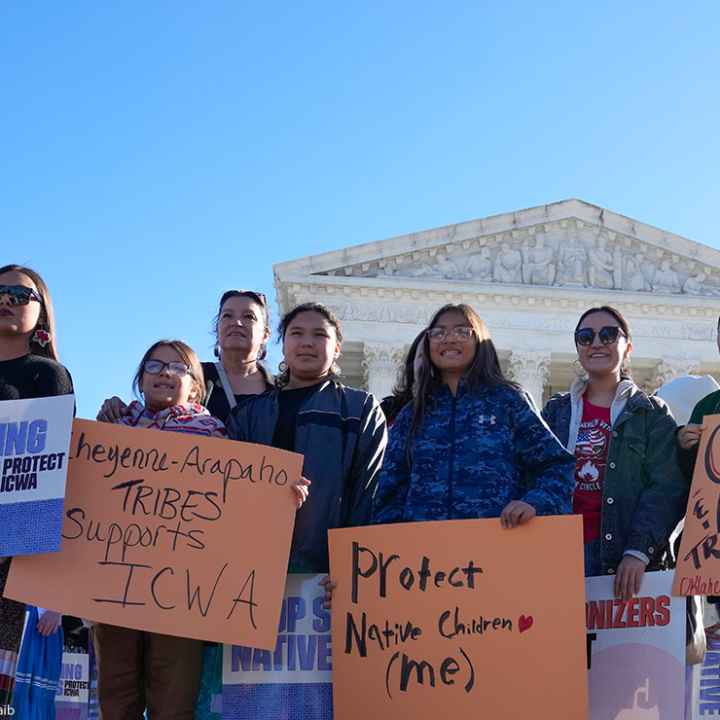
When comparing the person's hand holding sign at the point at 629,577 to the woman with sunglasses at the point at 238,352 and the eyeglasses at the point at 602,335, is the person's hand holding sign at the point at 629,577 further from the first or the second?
the woman with sunglasses at the point at 238,352

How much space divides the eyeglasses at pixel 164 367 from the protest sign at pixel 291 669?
0.99 meters

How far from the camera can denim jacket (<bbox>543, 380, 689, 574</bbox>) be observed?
4477 mm

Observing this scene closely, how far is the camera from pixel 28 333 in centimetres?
443

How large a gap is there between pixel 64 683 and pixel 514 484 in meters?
2.35

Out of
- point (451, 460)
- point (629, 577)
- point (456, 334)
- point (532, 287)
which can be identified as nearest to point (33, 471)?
point (451, 460)

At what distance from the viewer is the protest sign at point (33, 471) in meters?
3.88

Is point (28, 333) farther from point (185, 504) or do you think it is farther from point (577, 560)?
point (577, 560)

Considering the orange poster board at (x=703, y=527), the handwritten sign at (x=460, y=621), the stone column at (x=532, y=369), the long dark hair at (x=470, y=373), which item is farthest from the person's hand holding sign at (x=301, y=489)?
the stone column at (x=532, y=369)

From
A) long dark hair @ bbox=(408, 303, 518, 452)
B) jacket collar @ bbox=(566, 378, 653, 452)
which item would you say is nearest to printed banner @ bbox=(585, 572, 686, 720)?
jacket collar @ bbox=(566, 378, 653, 452)

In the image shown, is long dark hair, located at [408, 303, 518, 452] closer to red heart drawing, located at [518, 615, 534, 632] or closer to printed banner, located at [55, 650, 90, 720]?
red heart drawing, located at [518, 615, 534, 632]

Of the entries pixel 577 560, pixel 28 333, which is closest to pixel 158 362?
pixel 28 333

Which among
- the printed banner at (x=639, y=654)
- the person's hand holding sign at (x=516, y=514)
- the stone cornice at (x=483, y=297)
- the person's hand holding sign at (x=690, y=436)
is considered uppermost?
the stone cornice at (x=483, y=297)

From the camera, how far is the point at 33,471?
13.0 ft

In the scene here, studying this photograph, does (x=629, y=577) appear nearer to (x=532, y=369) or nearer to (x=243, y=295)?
(x=243, y=295)
